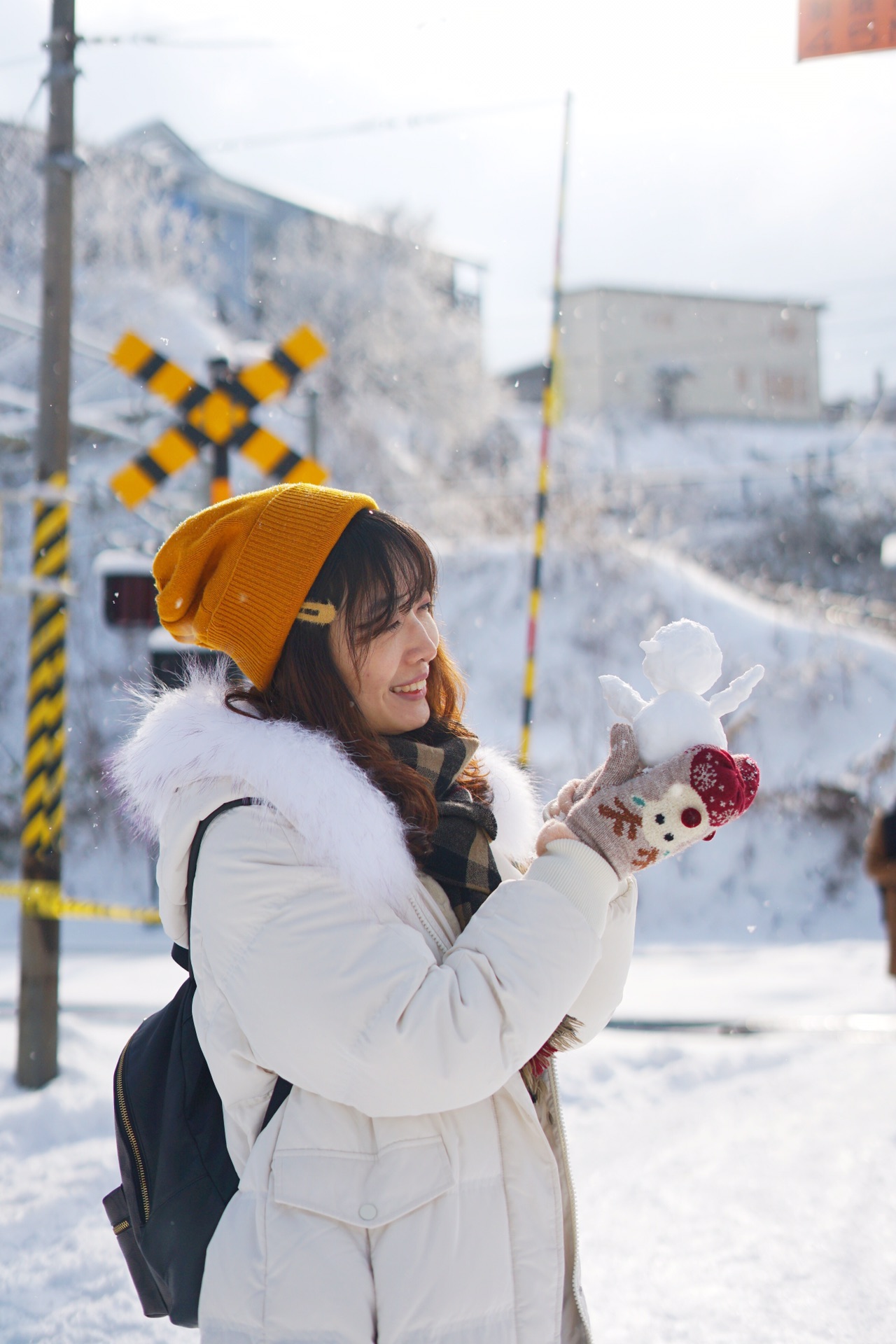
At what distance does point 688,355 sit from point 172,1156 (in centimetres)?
1564

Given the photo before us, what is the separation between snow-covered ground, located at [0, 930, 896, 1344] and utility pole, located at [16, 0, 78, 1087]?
269 mm

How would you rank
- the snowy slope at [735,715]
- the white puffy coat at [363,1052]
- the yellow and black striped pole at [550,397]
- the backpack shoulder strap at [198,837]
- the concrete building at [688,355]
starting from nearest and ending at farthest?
the white puffy coat at [363,1052] < the backpack shoulder strap at [198,837] < the yellow and black striped pole at [550,397] < the concrete building at [688,355] < the snowy slope at [735,715]

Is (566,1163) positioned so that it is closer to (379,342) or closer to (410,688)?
(410,688)

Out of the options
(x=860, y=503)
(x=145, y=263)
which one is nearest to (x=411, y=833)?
(x=860, y=503)

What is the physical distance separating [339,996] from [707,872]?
326 inches

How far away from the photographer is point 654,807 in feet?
3.88

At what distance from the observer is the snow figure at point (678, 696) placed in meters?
1.22

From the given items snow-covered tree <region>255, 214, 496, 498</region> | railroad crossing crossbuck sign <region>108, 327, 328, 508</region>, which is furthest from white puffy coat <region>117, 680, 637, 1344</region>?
snow-covered tree <region>255, 214, 496, 498</region>

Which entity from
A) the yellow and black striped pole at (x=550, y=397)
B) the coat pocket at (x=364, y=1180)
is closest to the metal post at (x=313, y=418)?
the yellow and black striped pole at (x=550, y=397)

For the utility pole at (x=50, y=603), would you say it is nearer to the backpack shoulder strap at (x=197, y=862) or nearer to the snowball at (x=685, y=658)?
A: the backpack shoulder strap at (x=197, y=862)

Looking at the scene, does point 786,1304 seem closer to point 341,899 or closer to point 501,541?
point 341,899

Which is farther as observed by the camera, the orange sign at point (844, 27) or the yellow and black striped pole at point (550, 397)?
the yellow and black striped pole at point (550, 397)

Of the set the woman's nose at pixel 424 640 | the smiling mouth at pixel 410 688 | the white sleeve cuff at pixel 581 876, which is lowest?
the white sleeve cuff at pixel 581 876

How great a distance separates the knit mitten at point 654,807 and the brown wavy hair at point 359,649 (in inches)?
6.8
